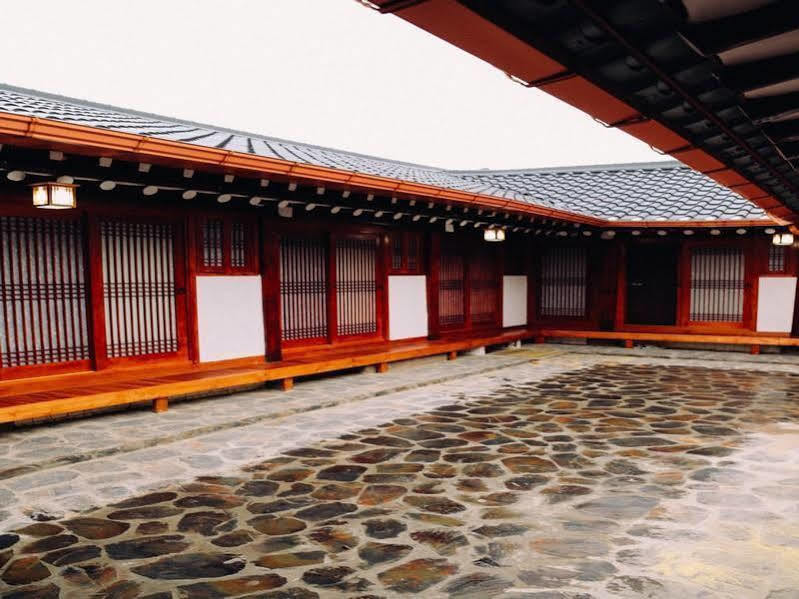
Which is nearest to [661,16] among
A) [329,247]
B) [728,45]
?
[728,45]

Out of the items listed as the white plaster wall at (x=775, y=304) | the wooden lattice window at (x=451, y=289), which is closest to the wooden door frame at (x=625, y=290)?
the white plaster wall at (x=775, y=304)

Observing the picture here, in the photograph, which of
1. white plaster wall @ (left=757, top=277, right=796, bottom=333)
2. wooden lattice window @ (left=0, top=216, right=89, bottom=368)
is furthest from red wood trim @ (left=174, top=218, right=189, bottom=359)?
white plaster wall @ (left=757, top=277, right=796, bottom=333)

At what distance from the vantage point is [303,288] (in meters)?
11.6

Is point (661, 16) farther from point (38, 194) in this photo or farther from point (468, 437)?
point (38, 194)

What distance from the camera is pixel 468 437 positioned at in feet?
24.8

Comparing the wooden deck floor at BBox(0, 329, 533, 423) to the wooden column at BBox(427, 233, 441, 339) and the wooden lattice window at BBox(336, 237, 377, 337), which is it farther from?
the wooden column at BBox(427, 233, 441, 339)

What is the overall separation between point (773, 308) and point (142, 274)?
15.0 m

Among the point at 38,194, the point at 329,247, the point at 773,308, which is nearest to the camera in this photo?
the point at 38,194

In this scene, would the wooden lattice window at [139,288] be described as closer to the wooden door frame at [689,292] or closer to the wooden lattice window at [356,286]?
the wooden lattice window at [356,286]

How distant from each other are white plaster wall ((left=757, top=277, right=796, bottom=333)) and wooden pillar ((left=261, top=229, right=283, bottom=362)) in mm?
12488

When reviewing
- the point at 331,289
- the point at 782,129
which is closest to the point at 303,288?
the point at 331,289

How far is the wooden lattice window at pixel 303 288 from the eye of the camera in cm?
1132

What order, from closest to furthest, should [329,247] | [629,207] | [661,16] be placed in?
[661,16] → [329,247] → [629,207]

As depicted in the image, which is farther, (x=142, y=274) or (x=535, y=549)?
(x=142, y=274)
